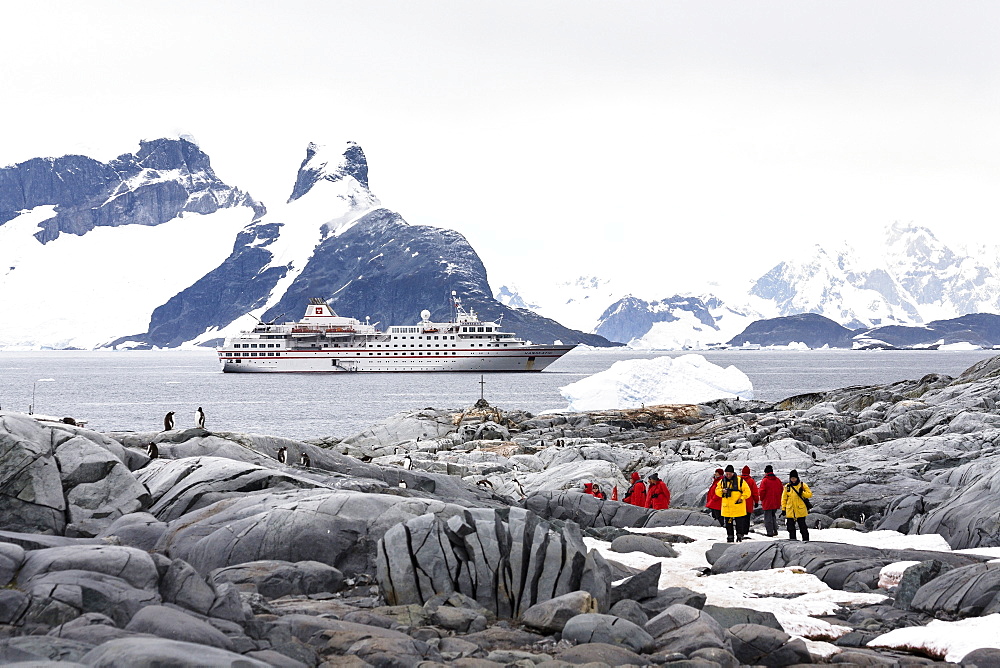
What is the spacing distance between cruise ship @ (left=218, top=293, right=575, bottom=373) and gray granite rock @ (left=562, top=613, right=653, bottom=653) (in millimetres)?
115332

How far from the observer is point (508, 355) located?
129 metres

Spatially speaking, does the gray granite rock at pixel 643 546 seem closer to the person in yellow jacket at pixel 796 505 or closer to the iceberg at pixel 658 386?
the person in yellow jacket at pixel 796 505

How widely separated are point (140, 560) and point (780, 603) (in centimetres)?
893

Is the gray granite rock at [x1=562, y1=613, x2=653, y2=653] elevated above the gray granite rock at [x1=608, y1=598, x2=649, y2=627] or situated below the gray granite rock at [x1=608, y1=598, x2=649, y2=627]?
above

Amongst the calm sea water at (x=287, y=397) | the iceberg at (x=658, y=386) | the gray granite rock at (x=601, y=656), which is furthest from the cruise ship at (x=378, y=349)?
the gray granite rock at (x=601, y=656)

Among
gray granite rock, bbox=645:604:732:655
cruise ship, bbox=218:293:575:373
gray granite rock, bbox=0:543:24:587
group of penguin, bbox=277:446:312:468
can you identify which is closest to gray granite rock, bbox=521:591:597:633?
gray granite rock, bbox=645:604:732:655

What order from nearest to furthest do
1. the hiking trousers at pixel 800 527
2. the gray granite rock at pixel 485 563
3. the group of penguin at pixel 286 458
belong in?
the gray granite rock at pixel 485 563 < the hiking trousers at pixel 800 527 < the group of penguin at pixel 286 458

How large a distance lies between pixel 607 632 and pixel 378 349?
121m

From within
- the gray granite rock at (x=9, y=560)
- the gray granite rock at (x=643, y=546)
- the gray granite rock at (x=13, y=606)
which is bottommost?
the gray granite rock at (x=643, y=546)

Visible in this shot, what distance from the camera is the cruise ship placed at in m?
127

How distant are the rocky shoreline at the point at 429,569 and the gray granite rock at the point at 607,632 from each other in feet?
0.09

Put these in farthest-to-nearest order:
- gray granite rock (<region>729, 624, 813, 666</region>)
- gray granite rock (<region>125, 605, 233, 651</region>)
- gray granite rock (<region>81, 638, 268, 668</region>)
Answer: gray granite rock (<region>729, 624, 813, 666</region>) < gray granite rock (<region>125, 605, 233, 651</region>) < gray granite rock (<region>81, 638, 268, 668</region>)

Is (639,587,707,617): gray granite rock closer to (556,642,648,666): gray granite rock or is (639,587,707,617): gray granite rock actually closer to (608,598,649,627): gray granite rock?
(608,598,649,627): gray granite rock

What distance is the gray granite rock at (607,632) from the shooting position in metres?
10.4
